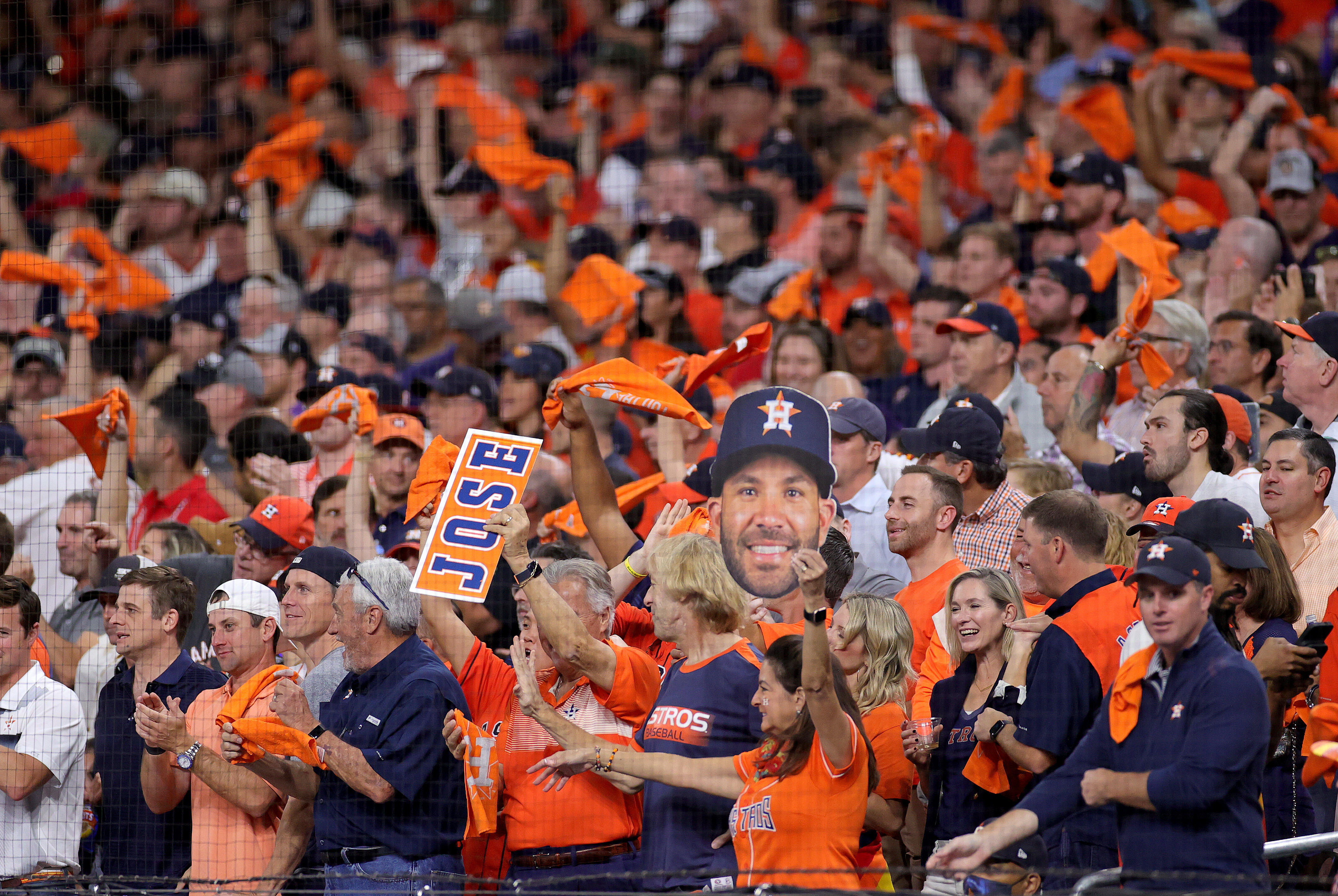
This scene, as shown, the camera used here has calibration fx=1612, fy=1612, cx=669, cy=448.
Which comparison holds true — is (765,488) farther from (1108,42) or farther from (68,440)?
(1108,42)

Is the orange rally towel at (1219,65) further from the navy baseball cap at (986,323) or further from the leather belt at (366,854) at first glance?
the leather belt at (366,854)

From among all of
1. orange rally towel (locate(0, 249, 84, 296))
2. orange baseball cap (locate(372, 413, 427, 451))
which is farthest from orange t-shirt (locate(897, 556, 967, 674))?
orange rally towel (locate(0, 249, 84, 296))

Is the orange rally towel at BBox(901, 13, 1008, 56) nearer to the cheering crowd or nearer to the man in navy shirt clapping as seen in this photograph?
the cheering crowd

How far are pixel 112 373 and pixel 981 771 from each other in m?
6.85

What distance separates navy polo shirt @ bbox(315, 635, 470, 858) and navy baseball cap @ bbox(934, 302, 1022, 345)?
3116mm

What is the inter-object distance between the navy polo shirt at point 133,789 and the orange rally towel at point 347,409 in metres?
1.51

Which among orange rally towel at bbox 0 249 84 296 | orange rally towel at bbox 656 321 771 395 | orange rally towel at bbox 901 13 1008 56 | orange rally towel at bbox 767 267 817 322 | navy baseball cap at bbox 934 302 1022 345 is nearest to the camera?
orange rally towel at bbox 656 321 771 395

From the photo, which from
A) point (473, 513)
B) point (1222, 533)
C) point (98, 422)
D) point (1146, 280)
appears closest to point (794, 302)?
point (1146, 280)

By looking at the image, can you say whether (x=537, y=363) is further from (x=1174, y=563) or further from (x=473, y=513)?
(x=1174, y=563)

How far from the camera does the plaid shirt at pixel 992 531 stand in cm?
561

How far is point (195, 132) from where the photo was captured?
43.0 ft

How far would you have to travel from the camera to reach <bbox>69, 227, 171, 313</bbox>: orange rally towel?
9977 mm

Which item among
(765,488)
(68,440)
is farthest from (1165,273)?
(68,440)

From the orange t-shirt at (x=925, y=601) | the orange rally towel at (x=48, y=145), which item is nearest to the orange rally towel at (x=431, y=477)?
the orange t-shirt at (x=925, y=601)
